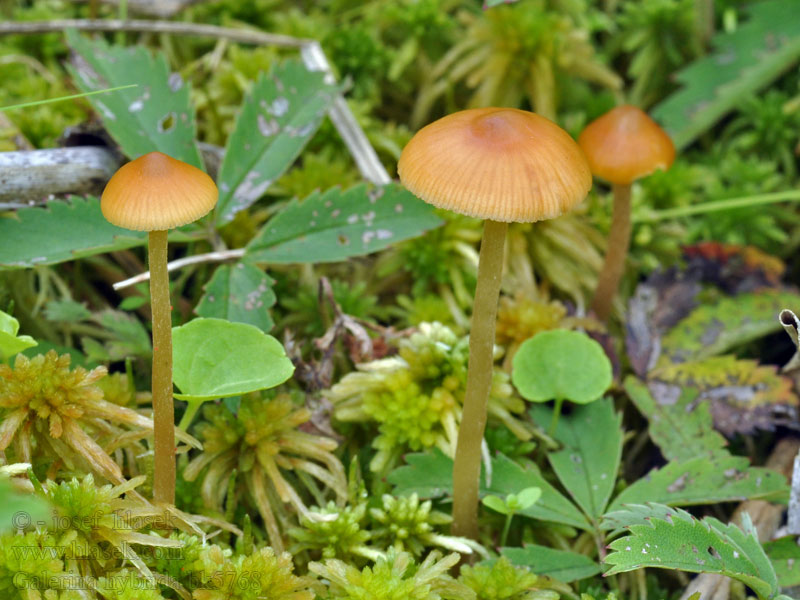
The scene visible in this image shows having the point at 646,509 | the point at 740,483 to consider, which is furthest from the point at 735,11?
the point at 646,509

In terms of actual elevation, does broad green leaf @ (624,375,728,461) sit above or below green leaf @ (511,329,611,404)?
below

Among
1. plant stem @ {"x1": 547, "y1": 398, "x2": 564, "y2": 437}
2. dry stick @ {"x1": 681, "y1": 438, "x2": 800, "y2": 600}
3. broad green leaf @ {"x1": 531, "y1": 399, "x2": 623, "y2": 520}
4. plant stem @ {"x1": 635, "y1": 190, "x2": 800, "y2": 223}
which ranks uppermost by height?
plant stem @ {"x1": 635, "y1": 190, "x2": 800, "y2": 223}

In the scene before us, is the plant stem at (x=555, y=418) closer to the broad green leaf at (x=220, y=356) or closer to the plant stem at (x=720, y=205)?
the broad green leaf at (x=220, y=356)

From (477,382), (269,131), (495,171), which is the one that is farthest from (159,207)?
(269,131)

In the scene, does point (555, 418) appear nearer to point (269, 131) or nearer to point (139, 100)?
point (269, 131)

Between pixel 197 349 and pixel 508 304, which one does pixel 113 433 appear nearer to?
pixel 197 349

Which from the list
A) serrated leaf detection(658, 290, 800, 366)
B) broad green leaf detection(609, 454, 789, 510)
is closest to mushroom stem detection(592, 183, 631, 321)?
serrated leaf detection(658, 290, 800, 366)

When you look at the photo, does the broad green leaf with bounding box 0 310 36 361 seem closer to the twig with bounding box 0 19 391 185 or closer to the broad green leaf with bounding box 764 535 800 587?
the twig with bounding box 0 19 391 185

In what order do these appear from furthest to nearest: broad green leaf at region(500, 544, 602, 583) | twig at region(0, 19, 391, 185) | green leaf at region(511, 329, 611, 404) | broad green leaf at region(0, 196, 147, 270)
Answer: twig at region(0, 19, 391, 185) → green leaf at region(511, 329, 611, 404) → broad green leaf at region(0, 196, 147, 270) → broad green leaf at region(500, 544, 602, 583)

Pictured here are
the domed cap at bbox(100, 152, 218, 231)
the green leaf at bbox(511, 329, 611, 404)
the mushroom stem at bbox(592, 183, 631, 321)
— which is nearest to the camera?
the domed cap at bbox(100, 152, 218, 231)
